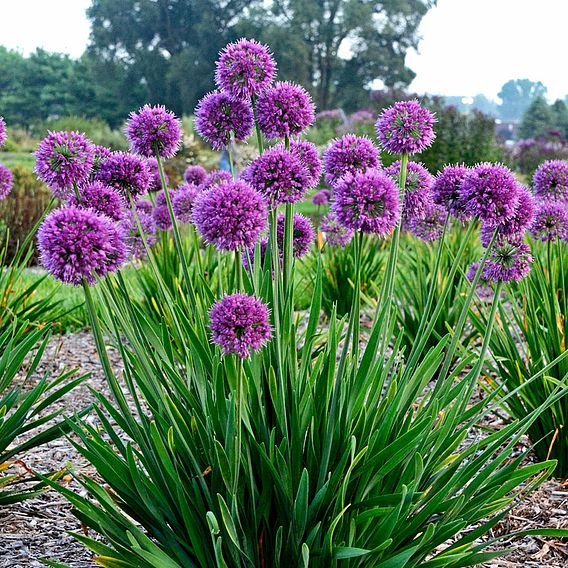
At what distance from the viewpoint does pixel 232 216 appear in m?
1.76

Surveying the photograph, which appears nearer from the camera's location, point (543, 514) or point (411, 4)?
point (543, 514)

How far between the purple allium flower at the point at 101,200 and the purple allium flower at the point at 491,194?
1025 millimetres

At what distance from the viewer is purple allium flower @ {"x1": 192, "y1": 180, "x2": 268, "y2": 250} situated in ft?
5.77

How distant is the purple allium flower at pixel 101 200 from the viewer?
6.68 ft

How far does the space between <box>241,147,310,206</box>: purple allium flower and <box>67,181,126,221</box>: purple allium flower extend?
1.33 feet

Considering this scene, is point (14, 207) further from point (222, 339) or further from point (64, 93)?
point (64, 93)

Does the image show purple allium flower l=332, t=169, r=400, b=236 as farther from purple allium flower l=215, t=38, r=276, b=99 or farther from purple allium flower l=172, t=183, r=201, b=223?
purple allium flower l=172, t=183, r=201, b=223

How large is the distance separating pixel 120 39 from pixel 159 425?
172ft

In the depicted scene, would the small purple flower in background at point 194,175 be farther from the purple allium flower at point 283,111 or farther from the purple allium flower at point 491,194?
the purple allium flower at point 491,194

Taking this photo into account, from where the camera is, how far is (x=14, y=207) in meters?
11.2

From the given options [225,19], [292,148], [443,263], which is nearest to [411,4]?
[225,19]

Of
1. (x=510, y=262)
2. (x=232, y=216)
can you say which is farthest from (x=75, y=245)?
(x=510, y=262)

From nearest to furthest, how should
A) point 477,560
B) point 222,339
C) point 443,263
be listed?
point 222,339
point 477,560
point 443,263

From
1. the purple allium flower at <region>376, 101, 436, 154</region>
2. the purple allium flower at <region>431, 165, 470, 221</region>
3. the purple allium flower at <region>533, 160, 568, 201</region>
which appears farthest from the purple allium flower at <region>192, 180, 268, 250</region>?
the purple allium flower at <region>533, 160, 568, 201</region>
